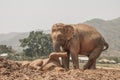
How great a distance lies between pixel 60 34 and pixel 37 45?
121ft

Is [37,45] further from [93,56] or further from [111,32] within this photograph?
[111,32]

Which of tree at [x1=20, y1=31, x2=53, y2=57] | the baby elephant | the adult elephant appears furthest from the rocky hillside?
the baby elephant

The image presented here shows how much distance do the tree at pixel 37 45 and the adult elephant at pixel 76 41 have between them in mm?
33831

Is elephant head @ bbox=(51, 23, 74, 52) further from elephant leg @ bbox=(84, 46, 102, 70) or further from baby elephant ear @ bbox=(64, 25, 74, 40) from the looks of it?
elephant leg @ bbox=(84, 46, 102, 70)

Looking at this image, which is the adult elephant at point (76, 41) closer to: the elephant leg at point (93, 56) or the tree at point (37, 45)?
the elephant leg at point (93, 56)

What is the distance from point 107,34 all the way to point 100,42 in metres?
135

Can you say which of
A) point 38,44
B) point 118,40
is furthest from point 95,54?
point 118,40

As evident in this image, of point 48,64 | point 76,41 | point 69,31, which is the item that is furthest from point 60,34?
point 48,64

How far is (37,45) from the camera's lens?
48688 millimetres

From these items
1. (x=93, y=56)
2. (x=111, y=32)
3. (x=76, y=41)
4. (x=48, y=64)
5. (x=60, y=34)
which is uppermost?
(x=60, y=34)

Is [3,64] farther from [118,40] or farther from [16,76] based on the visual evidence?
[118,40]

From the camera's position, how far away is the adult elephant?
11867 mm

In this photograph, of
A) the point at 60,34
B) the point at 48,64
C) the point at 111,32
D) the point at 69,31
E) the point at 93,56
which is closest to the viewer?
the point at 48,64

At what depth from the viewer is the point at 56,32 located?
38.9 ft
